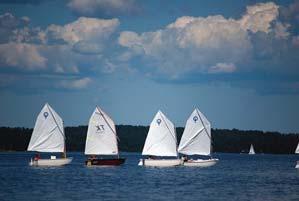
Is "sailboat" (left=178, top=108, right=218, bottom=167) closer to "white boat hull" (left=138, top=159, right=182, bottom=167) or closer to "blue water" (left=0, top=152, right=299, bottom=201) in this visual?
"white boat hull" (left=138, top=159, right=182, bottom=167)

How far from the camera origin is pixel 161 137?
399ft

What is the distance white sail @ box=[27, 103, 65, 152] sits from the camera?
11800 cm

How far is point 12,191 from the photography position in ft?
246

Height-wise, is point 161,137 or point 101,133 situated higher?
point 101,133

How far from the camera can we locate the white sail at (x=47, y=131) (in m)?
118

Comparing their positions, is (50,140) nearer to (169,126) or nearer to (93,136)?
(93,136)

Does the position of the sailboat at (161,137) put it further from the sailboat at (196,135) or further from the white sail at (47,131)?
the white sail at (47,131)

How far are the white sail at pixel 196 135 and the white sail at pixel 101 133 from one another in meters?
14.0

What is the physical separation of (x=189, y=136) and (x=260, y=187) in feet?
139

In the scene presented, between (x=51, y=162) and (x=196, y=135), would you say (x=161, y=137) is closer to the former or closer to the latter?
(x=196, y=135)

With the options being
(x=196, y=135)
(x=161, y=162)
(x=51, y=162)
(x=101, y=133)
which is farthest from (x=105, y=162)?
(x=196, y=135)

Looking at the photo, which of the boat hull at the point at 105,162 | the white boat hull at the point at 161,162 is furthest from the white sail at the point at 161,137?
the boat hull at the point at 105,162

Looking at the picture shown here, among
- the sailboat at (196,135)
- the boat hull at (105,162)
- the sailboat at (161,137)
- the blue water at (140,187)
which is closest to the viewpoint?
the blue water at (140,187)

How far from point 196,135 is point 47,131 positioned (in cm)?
2491
